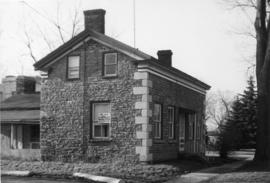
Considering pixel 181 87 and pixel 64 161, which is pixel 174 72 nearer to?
pixel 181 87

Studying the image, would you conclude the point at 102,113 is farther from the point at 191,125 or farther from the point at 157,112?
the point at 191,125

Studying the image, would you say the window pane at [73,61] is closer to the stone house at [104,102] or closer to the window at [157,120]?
the stone house at [104,102]

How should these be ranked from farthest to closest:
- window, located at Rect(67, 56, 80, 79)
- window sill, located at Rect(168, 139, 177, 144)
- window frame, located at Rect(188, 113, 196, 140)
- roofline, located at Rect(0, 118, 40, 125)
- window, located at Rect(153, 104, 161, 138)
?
window frame, located at Rect(188, 113, 196, 140) < roofline, located at Rect(0, 118, 40, 125) < window sill, located at Rect(168, 139, 177, 144) < window, located at Rect(67, 56, 80, 79) < window, located at Rect(153, 104, 161, 138)

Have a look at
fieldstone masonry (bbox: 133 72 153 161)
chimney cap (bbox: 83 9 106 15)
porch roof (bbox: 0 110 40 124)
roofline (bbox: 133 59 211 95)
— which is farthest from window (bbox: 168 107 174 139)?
porch roof (bbox: 0 110 40 124)

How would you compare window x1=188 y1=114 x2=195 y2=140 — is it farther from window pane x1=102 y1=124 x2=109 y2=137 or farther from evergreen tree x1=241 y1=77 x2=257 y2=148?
evergreen tree x1=241 y1=77 x2=257 y2=148

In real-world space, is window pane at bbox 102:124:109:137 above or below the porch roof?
below

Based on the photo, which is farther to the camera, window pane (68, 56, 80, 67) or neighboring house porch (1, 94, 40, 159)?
neighboring house porch (1, 94, 40, 159)

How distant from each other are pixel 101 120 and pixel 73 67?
3.19 m

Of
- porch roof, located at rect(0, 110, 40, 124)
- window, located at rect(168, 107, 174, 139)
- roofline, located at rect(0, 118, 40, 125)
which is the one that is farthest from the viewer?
porch roof, located at rect(0, 110, 40, 124)

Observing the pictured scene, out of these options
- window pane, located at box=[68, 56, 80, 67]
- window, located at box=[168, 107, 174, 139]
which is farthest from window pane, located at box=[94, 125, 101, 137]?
window, located at box=[168, 107, 174, 139]

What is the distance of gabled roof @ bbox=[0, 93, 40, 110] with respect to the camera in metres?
31.8

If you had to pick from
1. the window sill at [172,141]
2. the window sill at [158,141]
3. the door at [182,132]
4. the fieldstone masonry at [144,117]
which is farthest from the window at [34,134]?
the fieldstone masonry at [144,117]

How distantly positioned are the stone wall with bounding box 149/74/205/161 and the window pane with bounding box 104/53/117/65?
77.2 inches

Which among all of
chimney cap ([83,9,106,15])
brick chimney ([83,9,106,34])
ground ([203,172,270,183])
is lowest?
ground ([203,172,270,183])
